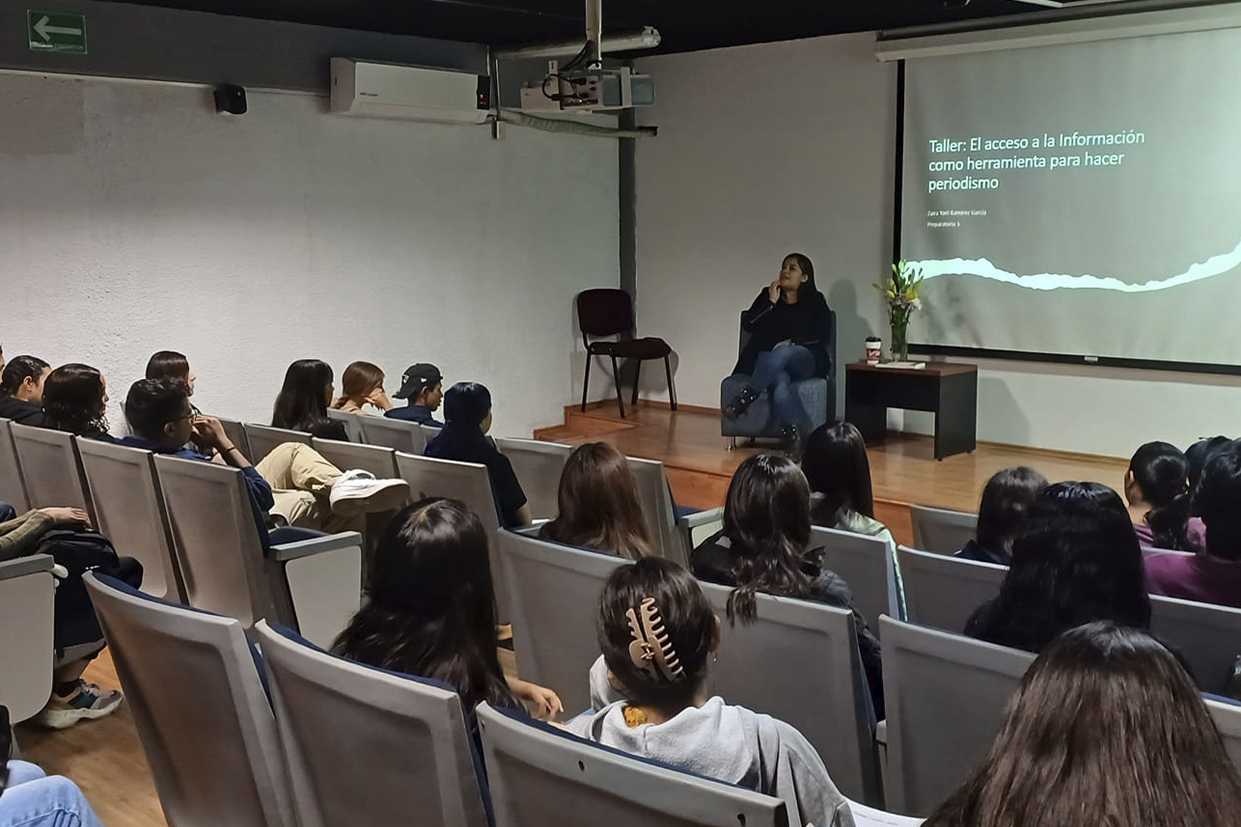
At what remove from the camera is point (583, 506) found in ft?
9.71

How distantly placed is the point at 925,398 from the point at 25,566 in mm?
5217

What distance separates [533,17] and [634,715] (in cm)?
595

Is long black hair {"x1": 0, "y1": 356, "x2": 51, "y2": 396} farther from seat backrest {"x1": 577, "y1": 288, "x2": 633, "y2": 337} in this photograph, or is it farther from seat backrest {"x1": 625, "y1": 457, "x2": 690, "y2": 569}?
seat backrest {"x1": 577, "y1": 288, "x2": 633, "y2": 337}

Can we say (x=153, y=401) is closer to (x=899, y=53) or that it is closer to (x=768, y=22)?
(x=768, y=22)

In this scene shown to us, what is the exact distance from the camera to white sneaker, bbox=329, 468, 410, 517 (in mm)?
3650

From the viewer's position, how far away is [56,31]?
5793 millimetres

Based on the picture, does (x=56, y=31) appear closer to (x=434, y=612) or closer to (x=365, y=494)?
(x=365, y=494)

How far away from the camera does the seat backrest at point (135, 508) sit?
362 cm

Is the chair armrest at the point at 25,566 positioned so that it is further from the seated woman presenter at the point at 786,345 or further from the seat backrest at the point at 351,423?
the seated woman presenter at the point at 786,345

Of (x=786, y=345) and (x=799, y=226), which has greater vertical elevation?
(x=799, y=226)

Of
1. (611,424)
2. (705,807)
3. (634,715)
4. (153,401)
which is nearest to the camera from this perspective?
(705,807)

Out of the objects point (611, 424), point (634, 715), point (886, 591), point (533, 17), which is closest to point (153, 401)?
point (886, 591)

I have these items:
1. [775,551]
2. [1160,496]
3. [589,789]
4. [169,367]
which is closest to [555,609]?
[775,551]

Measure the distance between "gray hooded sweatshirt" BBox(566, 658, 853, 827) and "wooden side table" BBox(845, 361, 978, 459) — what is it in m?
5.37
